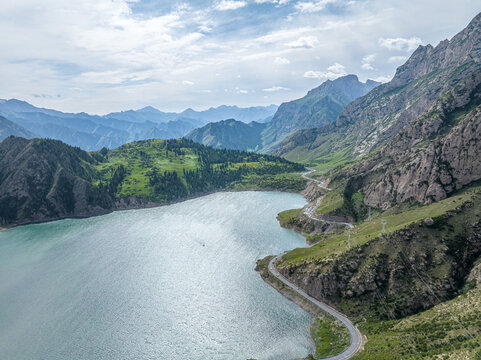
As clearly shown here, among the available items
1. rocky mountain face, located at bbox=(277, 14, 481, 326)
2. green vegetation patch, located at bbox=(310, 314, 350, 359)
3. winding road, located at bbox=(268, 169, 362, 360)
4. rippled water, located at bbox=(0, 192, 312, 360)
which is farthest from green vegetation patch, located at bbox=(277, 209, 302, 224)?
green vegetation patch, located at bbox=(310, 314, 350, 359)

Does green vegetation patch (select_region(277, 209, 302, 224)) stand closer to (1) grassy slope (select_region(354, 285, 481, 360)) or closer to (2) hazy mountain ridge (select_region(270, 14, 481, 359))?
(2) hazy mountain ridge (select_region(270, 14, 481, 359))

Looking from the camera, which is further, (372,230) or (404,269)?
(372,230)

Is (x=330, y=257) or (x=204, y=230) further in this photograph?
(x=204, y=230)

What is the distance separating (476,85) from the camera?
18412 centimetres

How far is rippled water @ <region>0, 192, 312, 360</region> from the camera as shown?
78.6m

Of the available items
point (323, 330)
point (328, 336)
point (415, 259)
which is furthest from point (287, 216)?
point (328, 336)

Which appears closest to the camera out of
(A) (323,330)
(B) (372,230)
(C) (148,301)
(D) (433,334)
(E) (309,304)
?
(D) (433,334)

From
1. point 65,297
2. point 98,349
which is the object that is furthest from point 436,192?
point 65,297

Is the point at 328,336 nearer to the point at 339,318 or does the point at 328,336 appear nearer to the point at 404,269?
the point at 339,318

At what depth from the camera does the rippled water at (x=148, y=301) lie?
258 ft

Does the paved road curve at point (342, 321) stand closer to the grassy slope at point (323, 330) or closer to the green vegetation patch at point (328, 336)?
the green vegetation patch at point (328, 336)

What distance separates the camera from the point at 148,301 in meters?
99.8

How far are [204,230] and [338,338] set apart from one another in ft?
361

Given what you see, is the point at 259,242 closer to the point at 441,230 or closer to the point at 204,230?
the point at 204,230
